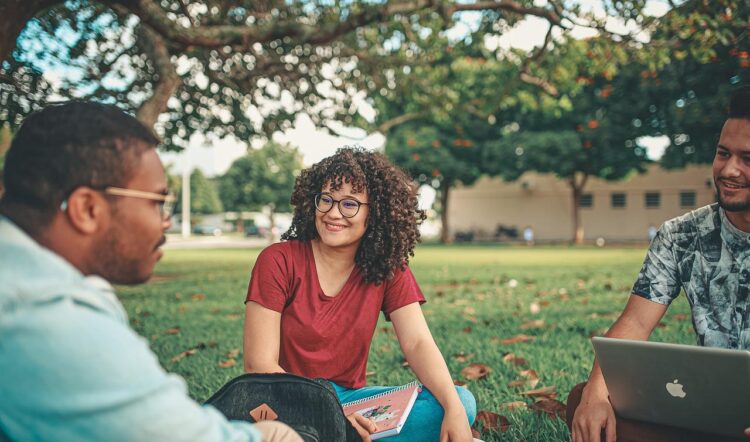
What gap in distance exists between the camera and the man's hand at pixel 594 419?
8.11 ft

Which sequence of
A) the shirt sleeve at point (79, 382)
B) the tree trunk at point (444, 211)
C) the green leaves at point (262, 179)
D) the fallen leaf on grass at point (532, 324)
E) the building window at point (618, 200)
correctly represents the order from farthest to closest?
the green leaves at point (262, 179) → the building window at point (618, 200) → the tree trunk at point (444, 211) → the fallen leaf on grass at point (532, 324) → the shirt sleeve at point (79, 382)

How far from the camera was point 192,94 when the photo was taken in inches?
441

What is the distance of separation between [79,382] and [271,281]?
1.55 m

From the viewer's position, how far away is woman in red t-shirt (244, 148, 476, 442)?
2668 mm

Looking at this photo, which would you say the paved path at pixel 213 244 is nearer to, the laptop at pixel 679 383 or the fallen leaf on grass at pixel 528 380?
the fallen leaf on grass at pixel 528 380

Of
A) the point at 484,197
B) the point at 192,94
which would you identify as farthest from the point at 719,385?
the point at 484,197

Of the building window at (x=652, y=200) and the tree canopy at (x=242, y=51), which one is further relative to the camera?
the building window at (x=652, y=200)

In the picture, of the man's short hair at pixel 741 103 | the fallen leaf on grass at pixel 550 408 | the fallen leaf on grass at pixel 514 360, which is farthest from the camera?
the fallen leaf on grass at pixel 514 360

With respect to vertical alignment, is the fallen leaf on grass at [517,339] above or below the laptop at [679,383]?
below

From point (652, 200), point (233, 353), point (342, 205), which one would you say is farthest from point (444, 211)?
point (342, 205)

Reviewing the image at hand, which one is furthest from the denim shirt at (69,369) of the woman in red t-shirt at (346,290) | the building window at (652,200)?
the building window at (652,200)

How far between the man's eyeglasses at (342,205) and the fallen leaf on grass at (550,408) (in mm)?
1646

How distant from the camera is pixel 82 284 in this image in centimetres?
124

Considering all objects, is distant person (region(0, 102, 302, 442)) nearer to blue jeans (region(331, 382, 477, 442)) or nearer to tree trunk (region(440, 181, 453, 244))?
blue jeans (region(331, 382, 477, 442))
